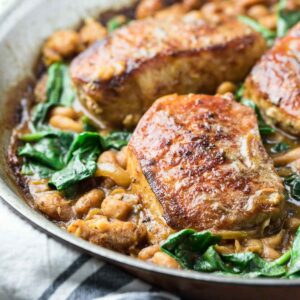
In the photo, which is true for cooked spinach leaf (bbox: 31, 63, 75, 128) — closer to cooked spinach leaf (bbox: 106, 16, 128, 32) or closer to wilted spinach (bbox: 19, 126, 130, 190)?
wilted spinach (bbox: 19, 126, 130, 190)

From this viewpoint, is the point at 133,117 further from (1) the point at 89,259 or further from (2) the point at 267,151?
(1) the point at 89,259

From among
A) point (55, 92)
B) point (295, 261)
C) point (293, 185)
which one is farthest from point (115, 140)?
point (295, 261)

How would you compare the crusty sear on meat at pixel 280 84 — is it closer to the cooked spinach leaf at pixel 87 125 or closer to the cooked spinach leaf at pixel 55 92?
the cooked spinach leaf at pixel 87 125

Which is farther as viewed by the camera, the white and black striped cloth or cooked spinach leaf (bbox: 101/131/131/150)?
cooked spinach leaf (bbox: 101/131/131/150)

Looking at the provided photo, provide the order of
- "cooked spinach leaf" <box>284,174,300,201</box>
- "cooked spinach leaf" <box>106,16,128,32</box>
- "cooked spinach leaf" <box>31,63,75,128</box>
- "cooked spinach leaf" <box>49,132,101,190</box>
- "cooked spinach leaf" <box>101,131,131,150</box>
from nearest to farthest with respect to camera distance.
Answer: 1. "cooked spinach leaf" <box>284,174,300,201</box>
2. "cooked spinach leaf" <box>49,132,101,190</box>
3. "cooked spinach leaf" <box>101,131,131,150</box>
4. "cooked spinach leaf" <box>31,63,75,128</box>
5. "cooked spinach leaf" <box>106,16,128,32</box>

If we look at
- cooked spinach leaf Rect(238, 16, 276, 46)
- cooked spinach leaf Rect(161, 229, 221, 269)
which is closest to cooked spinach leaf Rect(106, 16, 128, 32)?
cooked spinach leaf Rect(238, 16, 276, 46)

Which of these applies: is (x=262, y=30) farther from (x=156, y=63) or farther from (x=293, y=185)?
(x=293, y=185)
